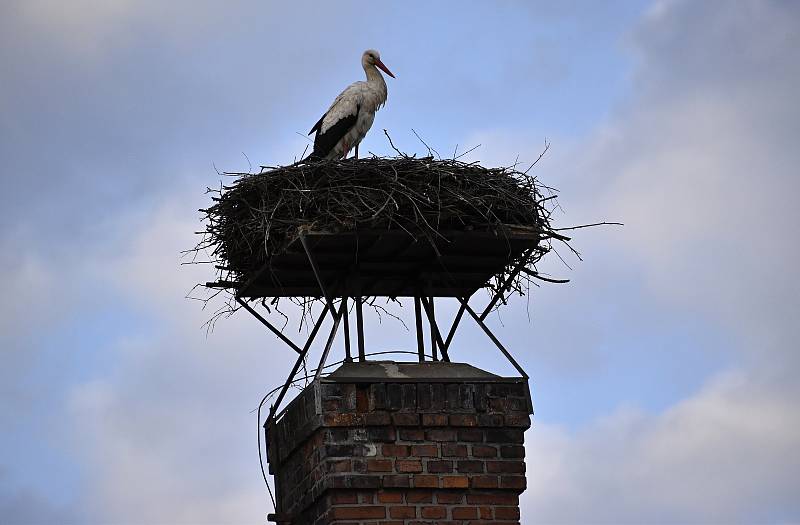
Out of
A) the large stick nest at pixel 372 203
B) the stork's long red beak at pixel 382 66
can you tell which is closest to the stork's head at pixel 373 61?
the stork's long red beak at pixel 382 66

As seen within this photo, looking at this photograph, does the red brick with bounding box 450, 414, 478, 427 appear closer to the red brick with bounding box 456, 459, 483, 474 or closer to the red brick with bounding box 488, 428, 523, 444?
the red brick with bounding box 488, 428, 523, 444

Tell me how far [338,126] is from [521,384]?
4575mm

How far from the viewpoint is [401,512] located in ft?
25.2

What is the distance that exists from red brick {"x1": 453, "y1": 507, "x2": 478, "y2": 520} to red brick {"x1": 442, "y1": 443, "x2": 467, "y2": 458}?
306 mm

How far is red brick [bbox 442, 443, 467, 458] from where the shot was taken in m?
7.89

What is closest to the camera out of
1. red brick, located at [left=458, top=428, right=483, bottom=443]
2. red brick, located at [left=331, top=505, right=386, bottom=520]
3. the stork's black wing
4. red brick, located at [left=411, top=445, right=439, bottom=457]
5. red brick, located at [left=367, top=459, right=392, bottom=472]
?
red brick, located at [left=331, top=505, right=386, bottom=520]

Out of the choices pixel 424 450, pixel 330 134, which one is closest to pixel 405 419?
pixel 424 450

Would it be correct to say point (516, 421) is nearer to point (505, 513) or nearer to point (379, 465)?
point (505, 513)

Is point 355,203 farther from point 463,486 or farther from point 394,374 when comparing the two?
→ point 463,486

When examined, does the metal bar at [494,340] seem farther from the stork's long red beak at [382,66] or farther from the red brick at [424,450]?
the stork's long red beak at [382,66]

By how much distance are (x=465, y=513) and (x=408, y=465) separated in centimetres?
41

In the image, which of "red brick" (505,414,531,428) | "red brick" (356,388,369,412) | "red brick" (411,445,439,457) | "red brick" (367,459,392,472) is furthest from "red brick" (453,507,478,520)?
"red brick" (356,388,369,412)

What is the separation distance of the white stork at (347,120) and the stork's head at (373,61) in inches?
21.6

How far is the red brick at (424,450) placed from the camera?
785cm
